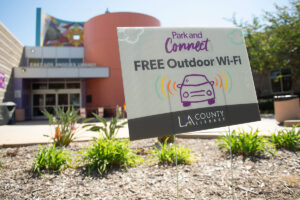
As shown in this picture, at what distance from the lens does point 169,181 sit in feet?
8.14

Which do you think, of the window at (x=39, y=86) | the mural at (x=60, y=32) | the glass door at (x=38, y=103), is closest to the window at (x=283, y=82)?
the window at (x=39, y=86)

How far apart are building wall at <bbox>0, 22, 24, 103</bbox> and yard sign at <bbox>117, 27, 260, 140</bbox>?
584 inches

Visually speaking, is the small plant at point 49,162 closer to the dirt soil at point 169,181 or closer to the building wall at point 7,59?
the dirt soil at point 169,181

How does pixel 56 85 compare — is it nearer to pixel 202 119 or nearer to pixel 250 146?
pixel 250 146

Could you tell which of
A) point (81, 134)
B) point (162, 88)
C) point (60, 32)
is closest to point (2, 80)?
point (81, 134)

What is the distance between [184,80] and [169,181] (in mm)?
1476

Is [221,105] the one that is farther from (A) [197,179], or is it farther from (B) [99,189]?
(B) [99,189]

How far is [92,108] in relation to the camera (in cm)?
1591

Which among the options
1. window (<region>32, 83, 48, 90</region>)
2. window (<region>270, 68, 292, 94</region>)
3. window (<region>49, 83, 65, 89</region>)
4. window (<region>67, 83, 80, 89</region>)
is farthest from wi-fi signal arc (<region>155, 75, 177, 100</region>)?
window (<region>270, 68, 292, 94</region>)

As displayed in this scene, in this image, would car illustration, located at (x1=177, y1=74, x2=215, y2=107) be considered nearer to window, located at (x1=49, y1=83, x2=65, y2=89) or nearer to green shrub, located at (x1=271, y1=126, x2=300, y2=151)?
green shrub, located at (x1=271, y1=126, x2=300, y2=151)

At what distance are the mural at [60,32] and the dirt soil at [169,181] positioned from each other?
106 ft

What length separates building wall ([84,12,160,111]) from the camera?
620 inches

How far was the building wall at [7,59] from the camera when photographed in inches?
502

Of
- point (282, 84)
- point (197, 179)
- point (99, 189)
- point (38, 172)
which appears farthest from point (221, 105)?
point (282, 84)
